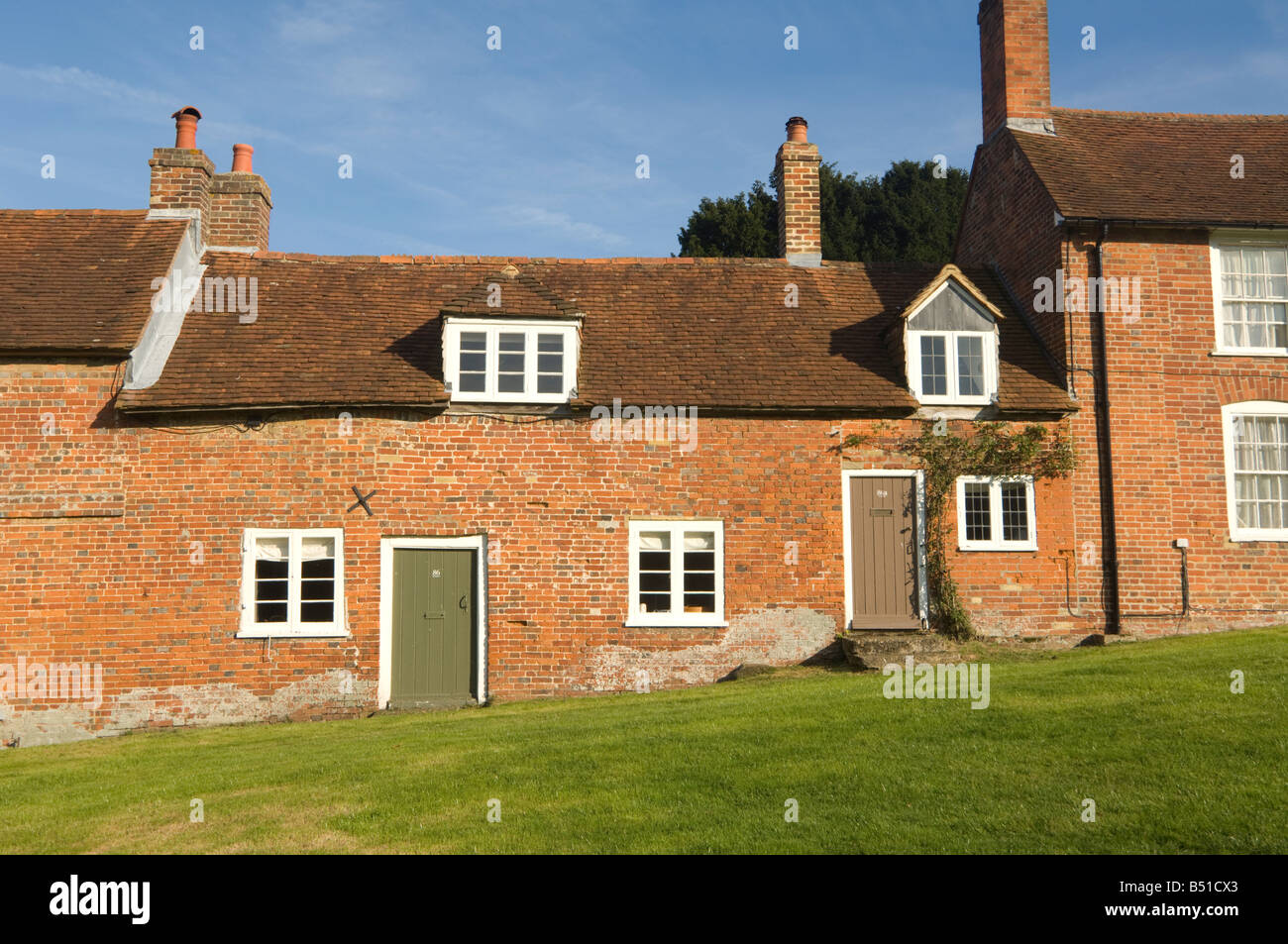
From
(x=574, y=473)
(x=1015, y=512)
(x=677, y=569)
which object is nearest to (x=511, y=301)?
(x=574, y=473)

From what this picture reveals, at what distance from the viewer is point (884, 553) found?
1617cm

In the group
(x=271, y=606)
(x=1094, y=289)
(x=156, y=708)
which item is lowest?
(x=156, y=708)

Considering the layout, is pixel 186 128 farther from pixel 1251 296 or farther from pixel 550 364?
pixel 1251 296

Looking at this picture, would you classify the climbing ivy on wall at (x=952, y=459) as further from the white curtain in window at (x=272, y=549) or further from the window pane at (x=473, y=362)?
the white curtain in window at (x=272, y=549)

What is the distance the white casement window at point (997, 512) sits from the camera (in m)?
16.3

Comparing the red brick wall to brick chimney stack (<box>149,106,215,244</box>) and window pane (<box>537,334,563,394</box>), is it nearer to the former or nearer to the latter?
window pane (<box>537,334,563,394</box>)

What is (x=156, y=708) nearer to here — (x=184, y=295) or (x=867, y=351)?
(x=184, y=295)

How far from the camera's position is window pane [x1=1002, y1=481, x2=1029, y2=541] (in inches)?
646

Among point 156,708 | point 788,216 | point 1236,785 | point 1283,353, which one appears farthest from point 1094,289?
point 156,708

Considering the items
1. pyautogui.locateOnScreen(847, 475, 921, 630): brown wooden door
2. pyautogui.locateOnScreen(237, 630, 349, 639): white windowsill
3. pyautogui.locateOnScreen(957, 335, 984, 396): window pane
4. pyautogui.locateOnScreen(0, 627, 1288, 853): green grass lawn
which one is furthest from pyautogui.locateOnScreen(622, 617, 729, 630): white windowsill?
pyautogui.locateOnScreen(957, 335, 984, 396): window pane

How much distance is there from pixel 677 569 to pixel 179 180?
12000mm
